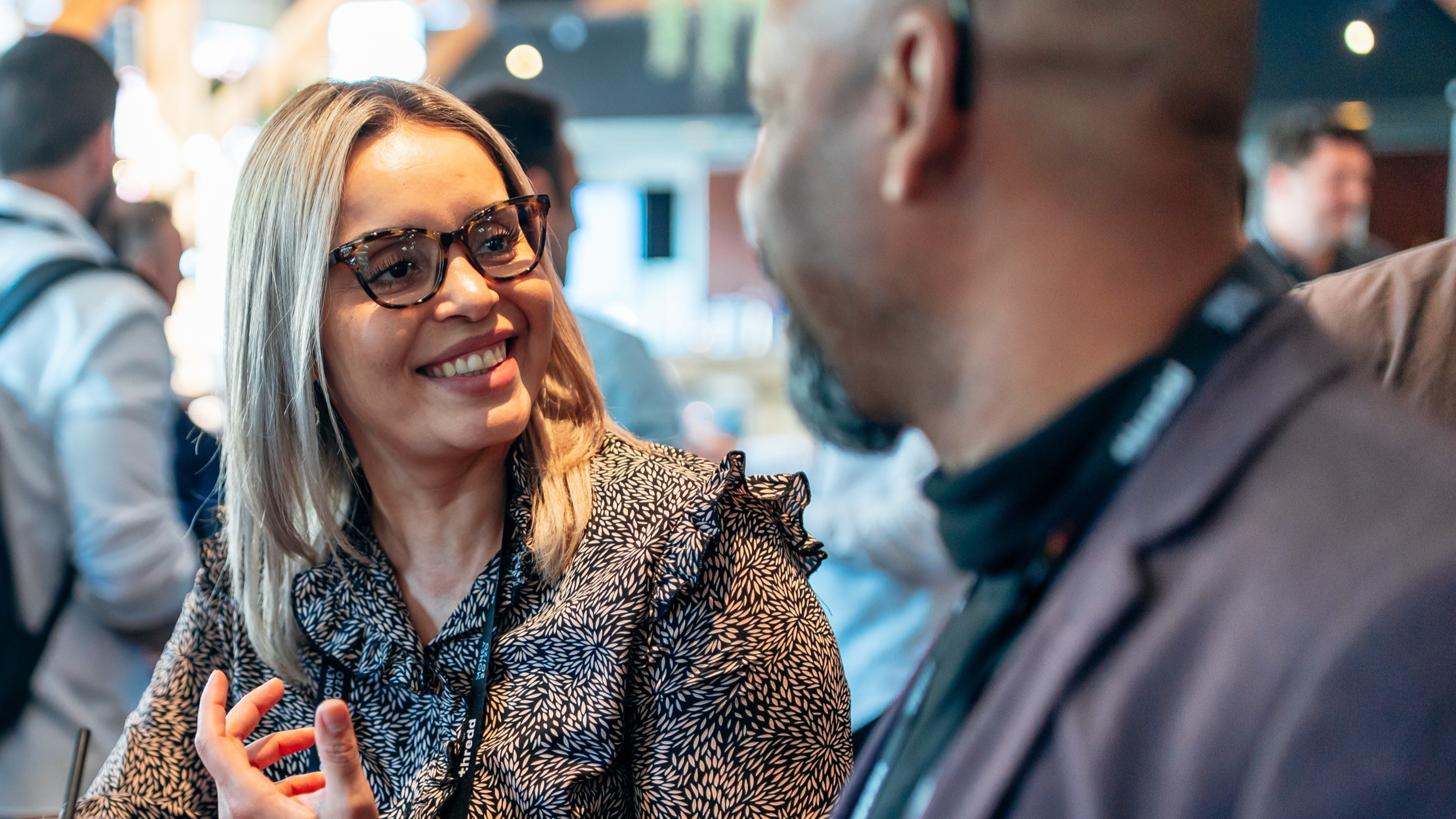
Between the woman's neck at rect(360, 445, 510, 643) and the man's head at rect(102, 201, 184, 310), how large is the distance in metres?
2.15

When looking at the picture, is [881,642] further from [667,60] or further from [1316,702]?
[667,60]

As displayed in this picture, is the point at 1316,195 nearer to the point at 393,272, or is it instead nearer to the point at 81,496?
the point at 393,272

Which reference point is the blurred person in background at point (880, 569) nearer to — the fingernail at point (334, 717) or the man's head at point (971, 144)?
the fingernail at point (334, 717)

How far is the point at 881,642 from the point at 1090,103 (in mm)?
2003

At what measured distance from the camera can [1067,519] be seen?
572mm

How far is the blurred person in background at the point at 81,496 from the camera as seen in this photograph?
81.1 inches

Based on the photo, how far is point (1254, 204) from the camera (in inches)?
253

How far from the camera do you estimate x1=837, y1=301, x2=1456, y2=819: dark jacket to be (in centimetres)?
46

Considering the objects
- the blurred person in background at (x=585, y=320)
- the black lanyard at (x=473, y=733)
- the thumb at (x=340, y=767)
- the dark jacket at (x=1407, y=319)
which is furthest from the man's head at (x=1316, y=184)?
the thumb at (x=340, y=767)

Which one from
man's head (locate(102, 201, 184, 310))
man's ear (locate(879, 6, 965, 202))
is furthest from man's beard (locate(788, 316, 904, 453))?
man's head (locate(102, 201, 184, 310))

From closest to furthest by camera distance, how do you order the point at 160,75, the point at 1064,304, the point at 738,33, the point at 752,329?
the point at 1064,304 → the point at 160,75 → the point at 738,33 → the point at 752,329

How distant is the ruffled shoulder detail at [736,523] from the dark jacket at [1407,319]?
59cm

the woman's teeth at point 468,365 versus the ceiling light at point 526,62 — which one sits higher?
the woman's teeth at point 468,365

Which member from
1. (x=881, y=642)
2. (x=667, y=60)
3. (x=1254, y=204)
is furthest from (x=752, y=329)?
(x=881, y=642)
